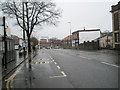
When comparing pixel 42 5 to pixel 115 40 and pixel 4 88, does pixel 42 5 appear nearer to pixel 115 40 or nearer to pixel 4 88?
pixel 115 40

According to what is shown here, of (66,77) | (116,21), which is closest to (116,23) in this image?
(116,21)

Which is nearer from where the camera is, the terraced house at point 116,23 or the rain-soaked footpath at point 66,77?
the rain-soaked footpath at point 66,77

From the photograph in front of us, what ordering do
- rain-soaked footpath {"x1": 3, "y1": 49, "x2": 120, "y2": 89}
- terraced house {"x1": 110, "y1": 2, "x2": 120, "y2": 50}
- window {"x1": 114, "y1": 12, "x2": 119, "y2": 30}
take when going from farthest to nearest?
window {"x1": 114, "y1": 12, "x2": 119, "y2": 30}, terraced house {"x1": 110, "y1": 2, "x2": 120, "y2": 50}, rain-soaked footpath {"x1": 3, "y1": 49, "x2": 120, "y2": 89}

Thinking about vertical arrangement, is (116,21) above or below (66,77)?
above

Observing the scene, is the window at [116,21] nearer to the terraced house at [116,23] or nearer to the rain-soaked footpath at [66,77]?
the terraced house at [116,23]

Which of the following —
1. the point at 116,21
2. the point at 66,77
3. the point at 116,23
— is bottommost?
the point at 66,77

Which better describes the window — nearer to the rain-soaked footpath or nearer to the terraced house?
the terraced house

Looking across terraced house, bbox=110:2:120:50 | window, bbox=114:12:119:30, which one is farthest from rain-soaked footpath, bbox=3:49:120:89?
window, bbox=114:12:119:30

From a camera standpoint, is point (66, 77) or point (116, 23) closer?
point (66, 77)

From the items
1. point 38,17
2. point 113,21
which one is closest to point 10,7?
point 38,17

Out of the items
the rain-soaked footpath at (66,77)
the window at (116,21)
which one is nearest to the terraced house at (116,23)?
the window at (116,21)

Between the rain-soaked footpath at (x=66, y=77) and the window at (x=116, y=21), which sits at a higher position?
the window at (x=116, y=21)

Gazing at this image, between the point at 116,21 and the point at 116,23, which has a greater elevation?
the point at 116,21

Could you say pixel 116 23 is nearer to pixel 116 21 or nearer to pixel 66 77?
pixel 116 21
